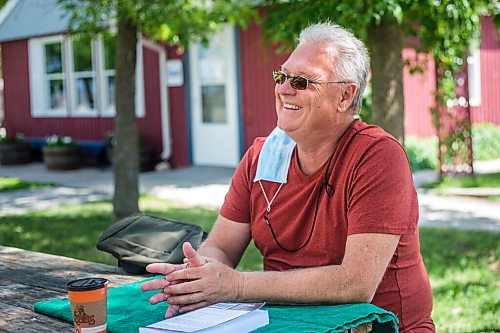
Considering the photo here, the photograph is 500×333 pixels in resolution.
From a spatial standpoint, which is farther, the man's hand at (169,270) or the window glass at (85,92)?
the window glass at (85,92)

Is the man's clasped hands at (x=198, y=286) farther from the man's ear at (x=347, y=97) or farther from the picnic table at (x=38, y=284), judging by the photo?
the man's ear at (x=347, y=97)

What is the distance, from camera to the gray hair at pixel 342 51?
2889mm

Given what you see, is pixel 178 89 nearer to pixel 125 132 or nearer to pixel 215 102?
pixel 215 102

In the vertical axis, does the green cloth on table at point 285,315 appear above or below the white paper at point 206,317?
below

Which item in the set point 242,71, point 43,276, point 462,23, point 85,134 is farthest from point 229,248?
point 85,134

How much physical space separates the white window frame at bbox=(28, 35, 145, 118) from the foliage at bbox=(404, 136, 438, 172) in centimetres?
502

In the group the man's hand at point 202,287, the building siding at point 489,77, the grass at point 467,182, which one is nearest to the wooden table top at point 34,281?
the man's hand at point 202,287

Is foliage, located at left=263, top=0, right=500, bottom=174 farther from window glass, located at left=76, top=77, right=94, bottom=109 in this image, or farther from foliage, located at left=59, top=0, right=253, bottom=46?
window glass, located at left=76, top=77, right=94, bottom=109

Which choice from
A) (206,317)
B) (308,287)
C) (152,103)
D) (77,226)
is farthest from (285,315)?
(152,103)

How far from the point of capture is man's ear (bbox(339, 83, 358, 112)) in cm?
294

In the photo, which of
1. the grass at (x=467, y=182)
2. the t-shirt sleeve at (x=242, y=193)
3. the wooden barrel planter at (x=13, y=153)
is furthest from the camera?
the wooden barrel planter at (x=13, y=153)

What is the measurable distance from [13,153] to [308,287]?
A: 1515 centimetres

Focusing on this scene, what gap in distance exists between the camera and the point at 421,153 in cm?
1269

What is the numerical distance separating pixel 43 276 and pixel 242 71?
10.4 m
